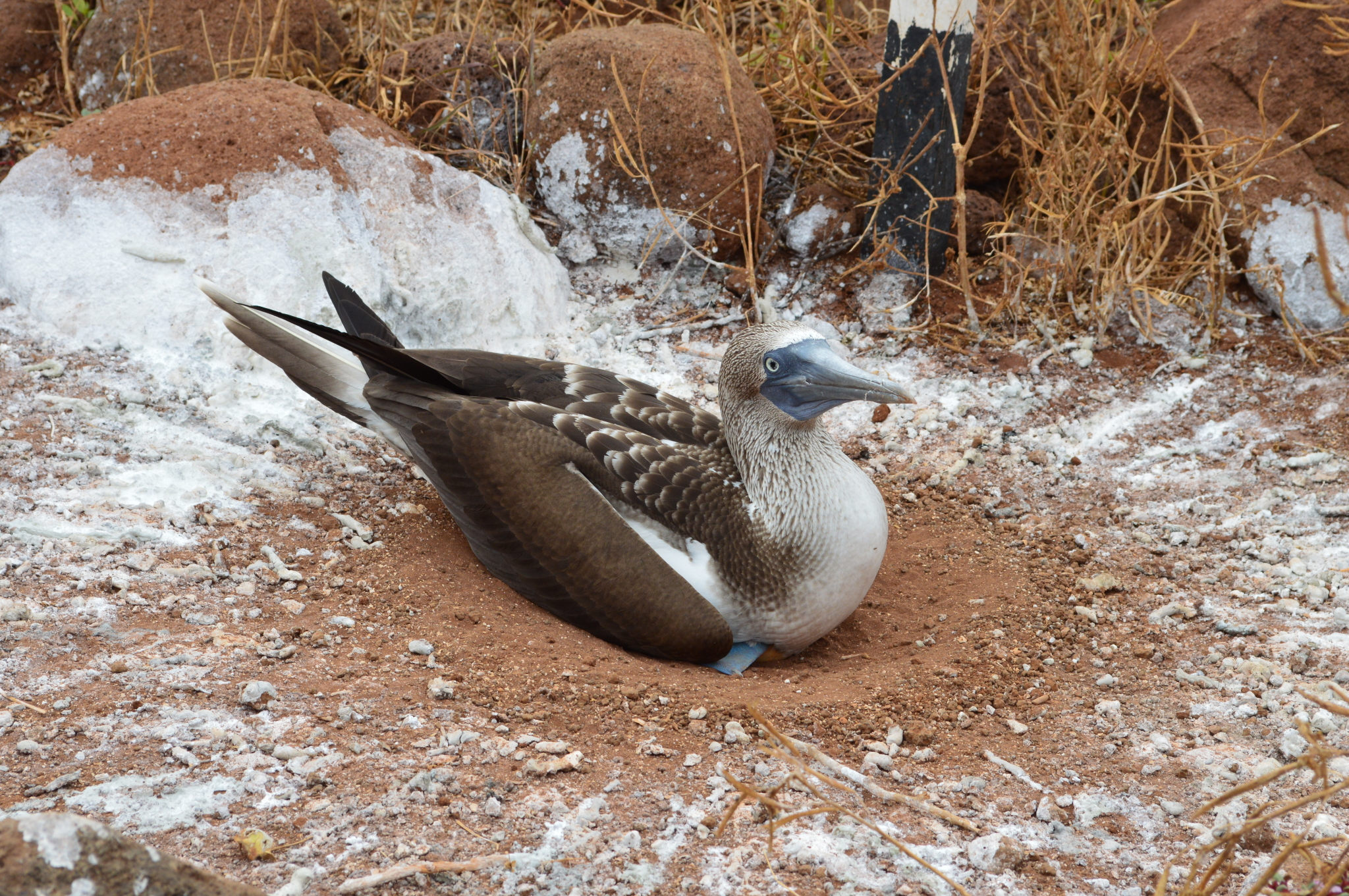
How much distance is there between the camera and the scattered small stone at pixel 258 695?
2.62 m

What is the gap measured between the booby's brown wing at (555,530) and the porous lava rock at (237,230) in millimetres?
1310

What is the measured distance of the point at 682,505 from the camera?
11.0ft

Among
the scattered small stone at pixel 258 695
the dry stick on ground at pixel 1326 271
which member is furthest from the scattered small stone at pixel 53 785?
the dry stick on ground at pixel 1326 271

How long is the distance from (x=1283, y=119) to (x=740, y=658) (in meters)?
3.91

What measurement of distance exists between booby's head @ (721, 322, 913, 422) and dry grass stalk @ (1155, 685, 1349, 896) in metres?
1.37

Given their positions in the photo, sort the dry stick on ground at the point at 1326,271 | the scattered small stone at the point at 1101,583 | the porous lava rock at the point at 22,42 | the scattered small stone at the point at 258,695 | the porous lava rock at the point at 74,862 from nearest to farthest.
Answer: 1. the porous lava rock at the point at 74,862
2. the dry stick on ground at the point at 1326,271
3. the scattered small stone at the point at 258,695
4. the scattered small stone at the point at 1101,583
5. the porous lava rock at the point at 22,42

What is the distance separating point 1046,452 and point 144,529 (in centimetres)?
338

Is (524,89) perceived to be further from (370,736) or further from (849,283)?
(370,736)

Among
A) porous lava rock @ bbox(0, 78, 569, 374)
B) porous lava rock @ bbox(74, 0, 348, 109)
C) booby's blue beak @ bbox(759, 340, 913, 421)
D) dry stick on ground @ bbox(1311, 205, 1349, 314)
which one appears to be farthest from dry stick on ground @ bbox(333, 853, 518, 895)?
porous lava rock @ bbox(74, 0, 348, 109)

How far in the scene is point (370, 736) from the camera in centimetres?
257

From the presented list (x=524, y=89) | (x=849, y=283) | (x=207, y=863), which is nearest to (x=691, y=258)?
(x=849, y=283)

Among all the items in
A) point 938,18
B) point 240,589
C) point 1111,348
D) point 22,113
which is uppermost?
point 938,18

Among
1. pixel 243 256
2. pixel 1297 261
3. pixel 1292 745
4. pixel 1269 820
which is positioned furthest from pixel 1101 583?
pixel 243 256

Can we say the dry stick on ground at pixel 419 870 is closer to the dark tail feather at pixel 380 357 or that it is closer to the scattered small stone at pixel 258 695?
Result: the scattered small stone at pixel 258 695
